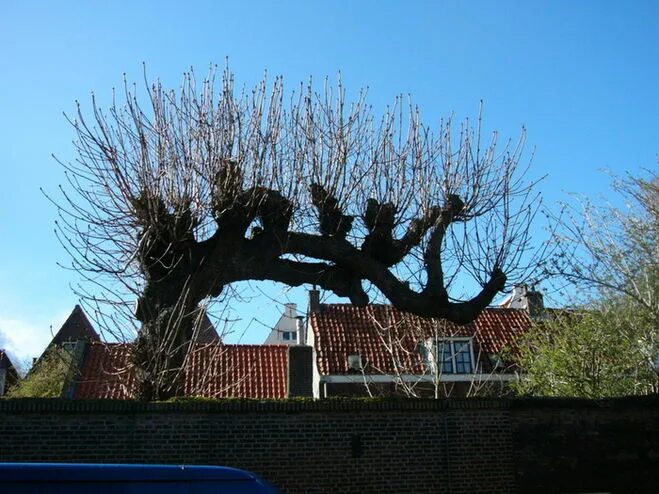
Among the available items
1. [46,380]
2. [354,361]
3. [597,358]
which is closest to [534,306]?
[354,361]

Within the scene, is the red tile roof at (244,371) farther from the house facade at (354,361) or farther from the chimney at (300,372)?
the chimney at (300,372)

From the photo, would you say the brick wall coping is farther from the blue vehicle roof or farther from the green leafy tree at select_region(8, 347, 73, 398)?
the green leafy tree at select_region(8, 347, 73, 398)

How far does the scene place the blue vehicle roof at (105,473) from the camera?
3916mm

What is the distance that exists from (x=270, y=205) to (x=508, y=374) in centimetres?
1431

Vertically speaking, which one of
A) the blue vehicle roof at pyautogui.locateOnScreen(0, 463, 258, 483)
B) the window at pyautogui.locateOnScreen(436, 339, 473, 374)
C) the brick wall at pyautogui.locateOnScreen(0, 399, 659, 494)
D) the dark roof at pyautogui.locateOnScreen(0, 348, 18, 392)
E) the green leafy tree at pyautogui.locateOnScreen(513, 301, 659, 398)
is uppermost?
the dark roof at pyautogui.locateOnScreen(0, 348, 18, 392)

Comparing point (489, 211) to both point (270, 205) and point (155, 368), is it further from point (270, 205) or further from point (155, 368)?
point (155, 368)

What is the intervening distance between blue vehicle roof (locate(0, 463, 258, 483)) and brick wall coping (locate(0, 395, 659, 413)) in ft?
18.4

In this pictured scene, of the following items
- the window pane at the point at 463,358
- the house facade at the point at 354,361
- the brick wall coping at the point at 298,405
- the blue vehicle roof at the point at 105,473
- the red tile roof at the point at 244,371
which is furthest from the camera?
the window pane at the point at 463,358

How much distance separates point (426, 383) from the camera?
2131cm

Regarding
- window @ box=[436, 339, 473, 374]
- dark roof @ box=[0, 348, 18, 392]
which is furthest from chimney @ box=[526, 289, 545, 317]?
dark roof @ box=[0, 348, 18, 392]

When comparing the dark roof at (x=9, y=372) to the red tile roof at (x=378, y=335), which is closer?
the red tile roof at (x=378, y=335)

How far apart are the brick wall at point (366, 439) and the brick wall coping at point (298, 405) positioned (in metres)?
0.02

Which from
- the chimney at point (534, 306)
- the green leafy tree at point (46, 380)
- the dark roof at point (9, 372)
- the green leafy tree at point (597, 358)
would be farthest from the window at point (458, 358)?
the dark roof at point (9, 372)

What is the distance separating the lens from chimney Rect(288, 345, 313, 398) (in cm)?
2152
